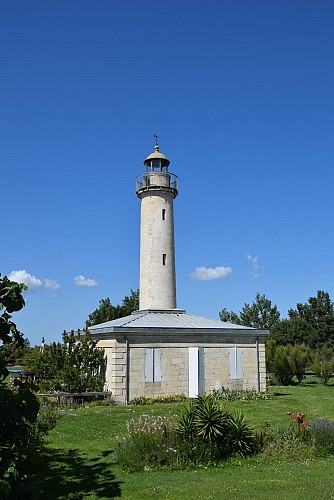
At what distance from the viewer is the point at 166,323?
74.4ft

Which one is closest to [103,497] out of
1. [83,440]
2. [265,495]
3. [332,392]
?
[265,495]

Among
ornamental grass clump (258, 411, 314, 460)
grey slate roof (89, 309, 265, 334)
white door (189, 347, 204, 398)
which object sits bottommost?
ornamental grass clump (258, 411, 314, 460)

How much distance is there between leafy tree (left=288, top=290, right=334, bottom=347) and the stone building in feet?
105

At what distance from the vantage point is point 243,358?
23016 mm

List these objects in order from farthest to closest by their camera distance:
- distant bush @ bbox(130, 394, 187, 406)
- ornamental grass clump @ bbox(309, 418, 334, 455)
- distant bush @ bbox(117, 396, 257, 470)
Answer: distant bush @ bbox(130, 394, 187, 406), ornamental grass clump @ bbox(309, 418, 334, 455), distant bush @ bbox(117, 396, 257, 470)

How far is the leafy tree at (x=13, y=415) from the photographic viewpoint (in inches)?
231

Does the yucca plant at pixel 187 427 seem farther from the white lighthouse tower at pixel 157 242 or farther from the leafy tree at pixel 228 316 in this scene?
the leafy tree at pixel 228 316

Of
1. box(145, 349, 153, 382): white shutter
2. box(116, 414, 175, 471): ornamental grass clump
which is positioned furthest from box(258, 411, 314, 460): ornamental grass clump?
box(145, 349, 153, 382): white shutter

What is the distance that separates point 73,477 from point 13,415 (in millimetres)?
4327

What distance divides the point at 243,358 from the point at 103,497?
15.2 meters

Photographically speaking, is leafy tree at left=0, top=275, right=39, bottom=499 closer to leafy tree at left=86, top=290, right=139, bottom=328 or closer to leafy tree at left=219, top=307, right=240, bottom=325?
leafy tree at left=86, top=290, right=139, bottom=328

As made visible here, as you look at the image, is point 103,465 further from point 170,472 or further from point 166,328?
point 166,328

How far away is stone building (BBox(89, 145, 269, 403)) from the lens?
20.7 metres

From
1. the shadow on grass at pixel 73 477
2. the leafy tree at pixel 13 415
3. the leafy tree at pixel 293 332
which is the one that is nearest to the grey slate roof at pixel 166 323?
the shadow on grass at pixel 73 477
